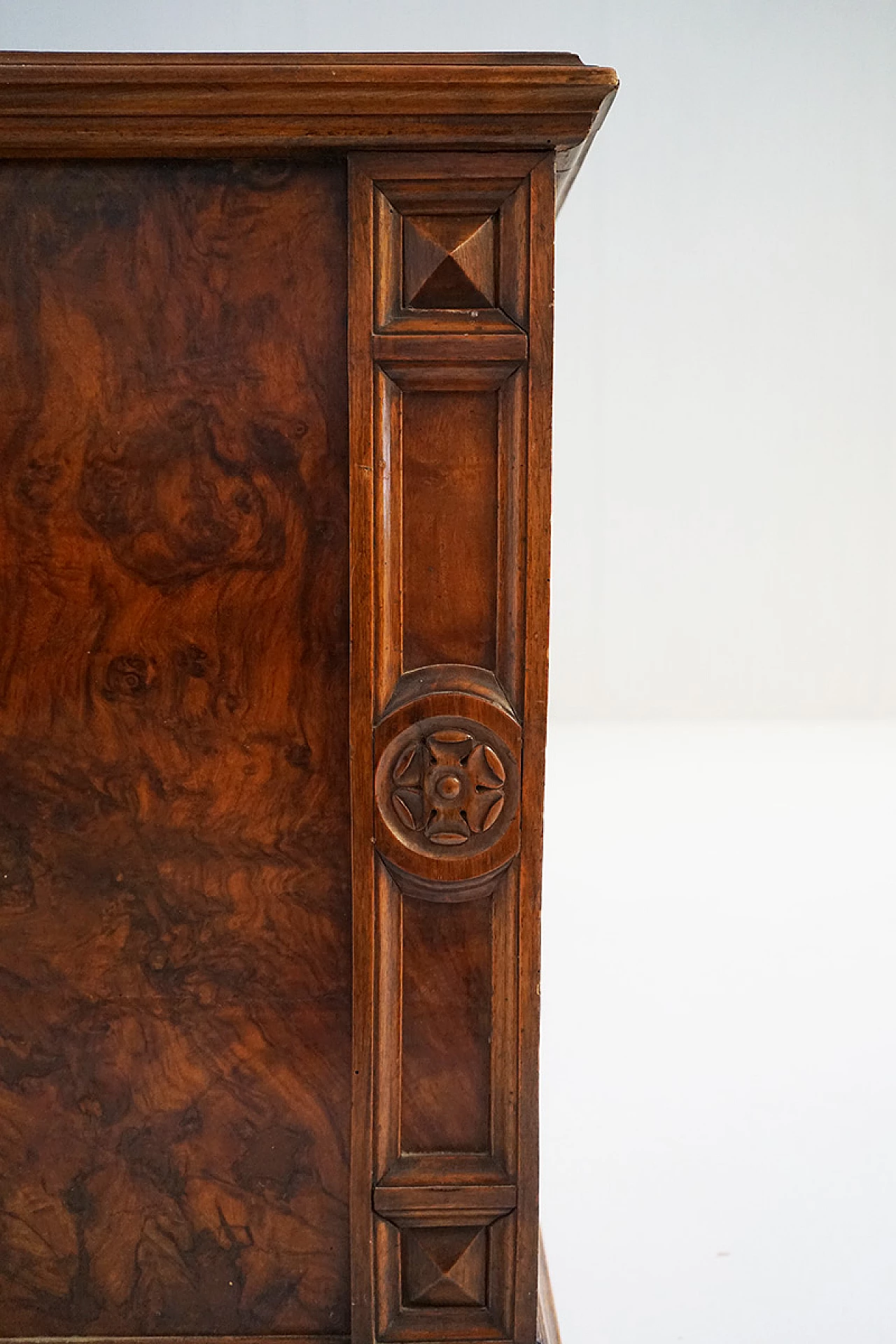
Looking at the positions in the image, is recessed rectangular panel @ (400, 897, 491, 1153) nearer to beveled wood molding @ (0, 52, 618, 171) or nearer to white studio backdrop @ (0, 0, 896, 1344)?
beveled wood molding @ (0, 52, 618, 171)

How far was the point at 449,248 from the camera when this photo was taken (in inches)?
44.1

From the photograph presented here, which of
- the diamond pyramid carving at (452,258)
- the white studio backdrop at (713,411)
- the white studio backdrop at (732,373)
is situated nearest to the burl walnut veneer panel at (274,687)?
the diamond pyramid carving at (452,258)

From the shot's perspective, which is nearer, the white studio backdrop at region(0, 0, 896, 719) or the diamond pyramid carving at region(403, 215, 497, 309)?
the diamond pyramid carving at region(403, 215, 497, 309)

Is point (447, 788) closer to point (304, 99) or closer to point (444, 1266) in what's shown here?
point (444, 1266)

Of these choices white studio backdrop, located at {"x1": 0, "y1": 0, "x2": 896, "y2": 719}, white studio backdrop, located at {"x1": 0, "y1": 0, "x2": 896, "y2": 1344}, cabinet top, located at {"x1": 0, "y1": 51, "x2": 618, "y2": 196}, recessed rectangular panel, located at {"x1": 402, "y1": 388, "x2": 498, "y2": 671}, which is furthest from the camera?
white studio backdrop, located at {"x1": 0, "y1": 0, "x2": 896, "y2": 719}

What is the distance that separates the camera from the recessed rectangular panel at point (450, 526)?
1.16 meters

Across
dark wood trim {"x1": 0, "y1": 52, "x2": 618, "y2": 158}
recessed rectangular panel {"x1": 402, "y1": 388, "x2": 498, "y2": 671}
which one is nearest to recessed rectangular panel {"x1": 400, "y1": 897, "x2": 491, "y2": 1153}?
recessed rectangular panel {"x1": 402, "y1": 388, "x2": 498, "y2": 671}

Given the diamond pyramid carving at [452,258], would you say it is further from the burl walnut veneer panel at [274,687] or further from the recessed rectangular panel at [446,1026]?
the recessed rectangular panel at [446,1026]

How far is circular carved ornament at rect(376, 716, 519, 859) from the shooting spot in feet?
3.84

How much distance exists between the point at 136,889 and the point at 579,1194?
1.00m

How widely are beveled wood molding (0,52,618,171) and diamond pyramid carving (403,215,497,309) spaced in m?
0.07

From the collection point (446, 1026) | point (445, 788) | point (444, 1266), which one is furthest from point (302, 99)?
point (444, 1266)

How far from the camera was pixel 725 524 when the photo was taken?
17.9ft

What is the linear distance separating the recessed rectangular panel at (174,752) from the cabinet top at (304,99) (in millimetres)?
51
